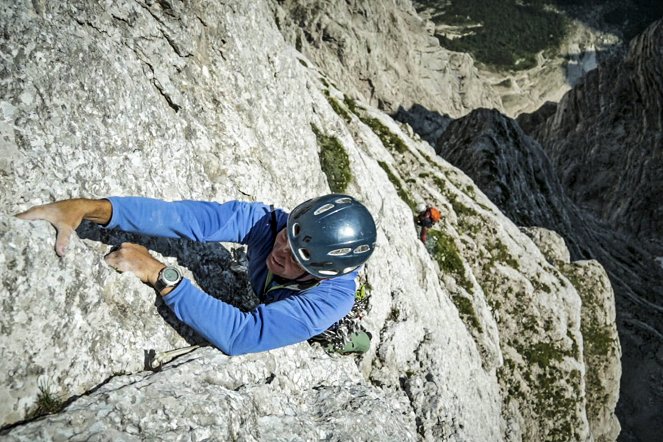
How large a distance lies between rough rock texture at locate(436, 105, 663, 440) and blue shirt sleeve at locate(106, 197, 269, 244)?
1139 inches

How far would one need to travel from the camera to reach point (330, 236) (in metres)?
7.56

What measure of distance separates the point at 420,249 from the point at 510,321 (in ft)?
21.2

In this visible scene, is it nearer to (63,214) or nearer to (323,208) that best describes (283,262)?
(323,208)

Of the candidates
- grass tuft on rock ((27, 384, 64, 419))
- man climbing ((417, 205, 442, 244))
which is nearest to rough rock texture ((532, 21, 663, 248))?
man climbing ((417, 205, 442, 244))

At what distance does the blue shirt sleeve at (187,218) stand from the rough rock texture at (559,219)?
94.9 ft

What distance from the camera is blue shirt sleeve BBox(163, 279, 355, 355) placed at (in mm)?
6820

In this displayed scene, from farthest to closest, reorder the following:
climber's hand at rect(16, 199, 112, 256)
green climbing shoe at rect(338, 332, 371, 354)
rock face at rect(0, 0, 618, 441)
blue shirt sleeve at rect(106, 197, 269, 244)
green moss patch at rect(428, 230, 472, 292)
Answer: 1. green moss patch at rect(428, 230, 472, 292)
2. green climbing shoe at rect(338, 332, 371, 354)
3. blue shirt sleeve at rect(106, 197, 269, 244)
4. climber's hand at rect(16, 199, 112, 256)
5. rock face at rect(0, 0, 618, 441)

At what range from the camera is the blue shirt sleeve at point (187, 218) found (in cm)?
700

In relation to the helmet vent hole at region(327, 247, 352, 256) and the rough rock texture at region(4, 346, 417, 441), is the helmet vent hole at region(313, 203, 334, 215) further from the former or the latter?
the rough rock texture at region(4, 346, 417, 441)

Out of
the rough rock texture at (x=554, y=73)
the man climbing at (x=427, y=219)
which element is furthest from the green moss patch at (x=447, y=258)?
the rough rock texture at (x=554, y=73)

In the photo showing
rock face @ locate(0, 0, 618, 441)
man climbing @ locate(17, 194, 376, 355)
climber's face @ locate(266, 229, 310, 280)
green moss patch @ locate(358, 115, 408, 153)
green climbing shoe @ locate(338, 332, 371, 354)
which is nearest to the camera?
rock face @ locate(0, 0, 618, 441)

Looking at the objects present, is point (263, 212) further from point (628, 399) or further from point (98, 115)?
point (628, 399)

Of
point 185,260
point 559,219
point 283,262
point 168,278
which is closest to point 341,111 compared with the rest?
point 185,260

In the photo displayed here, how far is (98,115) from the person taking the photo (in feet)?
26.9
